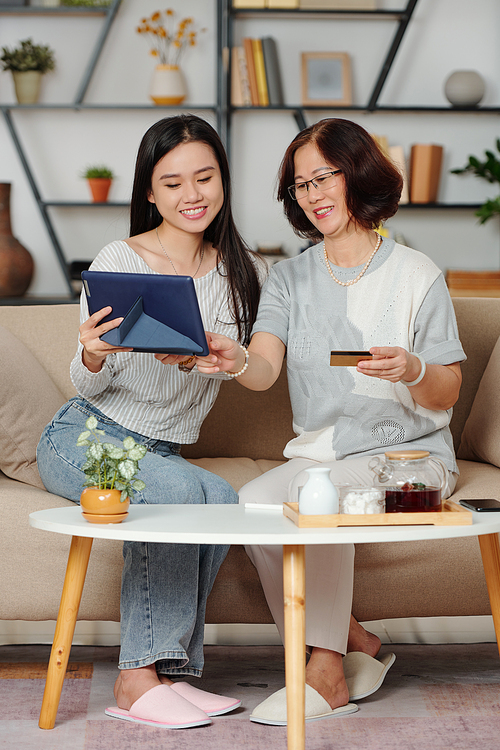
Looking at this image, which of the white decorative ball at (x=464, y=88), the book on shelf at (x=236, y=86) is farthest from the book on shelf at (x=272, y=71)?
the white decorative ball at (x=464, y=88)

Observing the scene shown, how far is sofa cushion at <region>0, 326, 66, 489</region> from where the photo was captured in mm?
1904

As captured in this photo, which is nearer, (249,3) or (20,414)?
(20,414)

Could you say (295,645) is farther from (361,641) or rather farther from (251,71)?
(251,71)

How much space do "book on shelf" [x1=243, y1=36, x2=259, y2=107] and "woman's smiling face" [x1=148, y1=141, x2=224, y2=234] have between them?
216 centimetres

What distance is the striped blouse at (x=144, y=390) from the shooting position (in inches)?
69.9

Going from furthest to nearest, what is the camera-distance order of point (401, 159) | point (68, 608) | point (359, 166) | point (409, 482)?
point (401, 159)
point (359, 166)
point (68, 608)
point (409, 482)

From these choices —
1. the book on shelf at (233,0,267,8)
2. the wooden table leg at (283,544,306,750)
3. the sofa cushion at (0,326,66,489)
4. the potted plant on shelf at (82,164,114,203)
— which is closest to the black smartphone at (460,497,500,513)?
the wooden table leg at (283,544,306,750)

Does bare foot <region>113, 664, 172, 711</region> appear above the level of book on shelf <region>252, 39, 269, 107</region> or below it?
below

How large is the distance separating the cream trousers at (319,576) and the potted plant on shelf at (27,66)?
2.91 m

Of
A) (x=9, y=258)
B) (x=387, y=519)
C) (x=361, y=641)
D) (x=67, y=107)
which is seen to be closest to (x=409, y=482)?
(x=387, y=519)

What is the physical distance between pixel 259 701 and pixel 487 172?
10.2ft

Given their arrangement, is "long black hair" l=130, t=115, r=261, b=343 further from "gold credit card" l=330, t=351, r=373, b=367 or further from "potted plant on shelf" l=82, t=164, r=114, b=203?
"potted plant on shelf" l=82, t=164, r=114, b=203

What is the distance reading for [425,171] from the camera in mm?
3926

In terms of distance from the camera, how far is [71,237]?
4.09m
